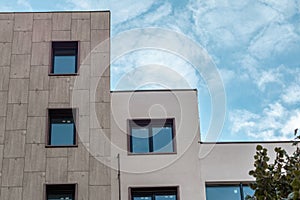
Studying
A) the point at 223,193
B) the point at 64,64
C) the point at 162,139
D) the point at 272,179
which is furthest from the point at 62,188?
the point at 272,179

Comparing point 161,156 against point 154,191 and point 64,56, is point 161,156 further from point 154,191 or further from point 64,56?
point 64,56

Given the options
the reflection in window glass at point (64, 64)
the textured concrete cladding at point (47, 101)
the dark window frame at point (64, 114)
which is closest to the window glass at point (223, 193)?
the textured concrete cladding at point (47, 101)

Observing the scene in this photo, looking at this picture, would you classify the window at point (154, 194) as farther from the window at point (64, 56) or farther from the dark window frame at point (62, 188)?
the window at point (64, 56)

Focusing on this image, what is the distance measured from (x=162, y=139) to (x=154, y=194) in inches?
63.8

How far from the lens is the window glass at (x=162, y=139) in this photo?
13906mm

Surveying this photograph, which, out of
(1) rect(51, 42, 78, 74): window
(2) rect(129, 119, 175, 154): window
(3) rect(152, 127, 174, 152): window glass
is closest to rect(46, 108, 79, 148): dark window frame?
(1) rect(51, 42, 78, 74): window

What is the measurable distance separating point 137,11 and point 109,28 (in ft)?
4.27

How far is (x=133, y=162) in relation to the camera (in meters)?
13.5

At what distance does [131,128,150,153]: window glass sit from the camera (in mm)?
13867

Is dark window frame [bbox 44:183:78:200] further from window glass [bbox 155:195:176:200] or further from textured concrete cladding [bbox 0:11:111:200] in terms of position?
window glass [bbox 155:195:176:200]

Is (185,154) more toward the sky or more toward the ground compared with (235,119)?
more toward the ground

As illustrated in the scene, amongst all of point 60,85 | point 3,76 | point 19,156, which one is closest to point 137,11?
point 60,85

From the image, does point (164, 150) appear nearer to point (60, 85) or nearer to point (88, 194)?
point (88, 194)

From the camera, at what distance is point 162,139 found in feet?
46.4
